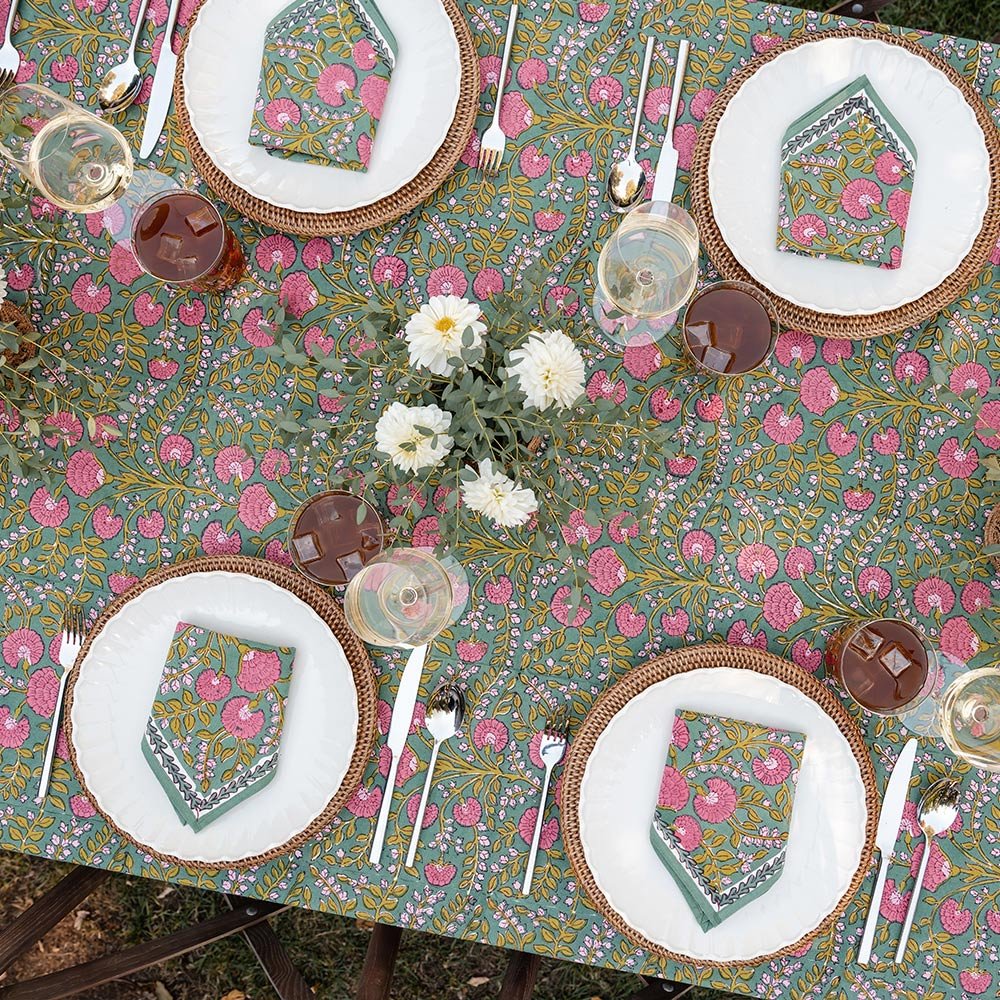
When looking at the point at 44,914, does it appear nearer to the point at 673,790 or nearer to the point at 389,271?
the point at 673,790

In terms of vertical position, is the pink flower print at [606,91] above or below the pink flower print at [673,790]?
above

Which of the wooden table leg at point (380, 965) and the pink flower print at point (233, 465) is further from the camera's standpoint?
the wooden table leg at point (380, 965)

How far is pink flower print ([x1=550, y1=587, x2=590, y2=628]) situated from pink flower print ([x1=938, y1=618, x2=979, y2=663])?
55 cm

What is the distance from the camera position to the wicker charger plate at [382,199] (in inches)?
53.9

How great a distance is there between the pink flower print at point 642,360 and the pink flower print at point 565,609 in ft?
1.17

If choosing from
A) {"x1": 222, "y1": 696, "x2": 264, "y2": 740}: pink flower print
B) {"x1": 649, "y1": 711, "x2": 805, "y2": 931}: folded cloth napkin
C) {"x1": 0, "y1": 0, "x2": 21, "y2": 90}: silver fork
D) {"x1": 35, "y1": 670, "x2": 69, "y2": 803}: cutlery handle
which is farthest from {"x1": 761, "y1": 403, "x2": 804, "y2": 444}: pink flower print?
{"x1": 0, "y1": 0, "x2": 21, "y2": 90}: silver fork

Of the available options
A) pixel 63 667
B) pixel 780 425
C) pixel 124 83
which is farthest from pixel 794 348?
pixel 63 667

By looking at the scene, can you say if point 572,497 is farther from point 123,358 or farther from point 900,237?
point 123,358

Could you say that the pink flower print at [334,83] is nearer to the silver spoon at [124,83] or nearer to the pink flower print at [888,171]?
the silver spoon at [124,83]

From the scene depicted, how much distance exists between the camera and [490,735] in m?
1.39

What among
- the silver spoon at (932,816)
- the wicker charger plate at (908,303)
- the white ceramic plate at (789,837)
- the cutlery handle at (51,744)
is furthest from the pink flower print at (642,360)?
the cutlery handle at (51,744)

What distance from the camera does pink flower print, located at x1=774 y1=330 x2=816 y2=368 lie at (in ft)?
4.58

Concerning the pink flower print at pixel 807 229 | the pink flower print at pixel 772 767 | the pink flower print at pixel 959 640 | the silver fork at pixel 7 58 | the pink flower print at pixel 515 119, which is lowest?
the pink flower print at pixel 772 767

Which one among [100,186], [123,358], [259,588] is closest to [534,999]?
[259,588]
